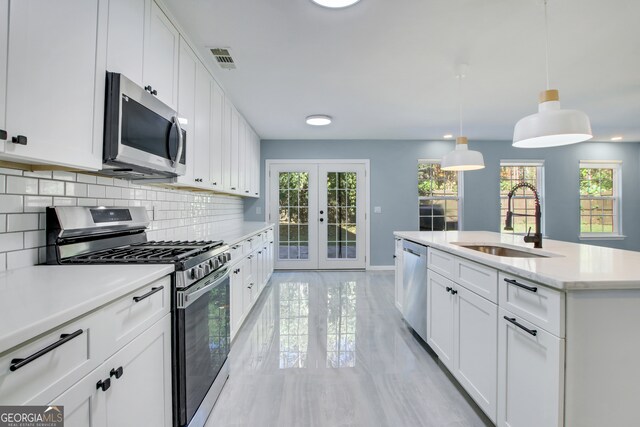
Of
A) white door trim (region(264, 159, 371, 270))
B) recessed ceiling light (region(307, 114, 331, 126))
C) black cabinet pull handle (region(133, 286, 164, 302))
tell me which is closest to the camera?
black cabinet pull handle (region(133, 286, 164, 302))

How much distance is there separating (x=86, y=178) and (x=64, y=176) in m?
0.15

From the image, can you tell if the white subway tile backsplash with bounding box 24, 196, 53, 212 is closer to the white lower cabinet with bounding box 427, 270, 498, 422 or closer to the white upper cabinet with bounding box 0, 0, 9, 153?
the white upper cabinet with bounding box 0, 0, 9, 153

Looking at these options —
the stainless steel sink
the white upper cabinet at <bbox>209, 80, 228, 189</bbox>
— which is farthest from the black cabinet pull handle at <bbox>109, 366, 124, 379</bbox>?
the stainless steel sink

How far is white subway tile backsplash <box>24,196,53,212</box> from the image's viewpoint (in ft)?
4.27

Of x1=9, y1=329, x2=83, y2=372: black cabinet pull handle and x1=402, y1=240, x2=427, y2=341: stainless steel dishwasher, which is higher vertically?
x1=9, y1=329, x2=83, y2=372: black cabinet pull handle

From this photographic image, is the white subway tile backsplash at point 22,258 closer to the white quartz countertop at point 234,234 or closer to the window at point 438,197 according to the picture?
the white quartz countertop at point 234,234

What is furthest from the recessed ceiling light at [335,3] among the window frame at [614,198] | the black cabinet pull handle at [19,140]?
the window frame at [614,198]

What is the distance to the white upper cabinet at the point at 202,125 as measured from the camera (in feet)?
8.26

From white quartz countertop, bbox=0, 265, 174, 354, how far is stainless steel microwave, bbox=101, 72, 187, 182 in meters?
0.52

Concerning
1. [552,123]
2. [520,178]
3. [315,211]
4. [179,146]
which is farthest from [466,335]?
[520,178]

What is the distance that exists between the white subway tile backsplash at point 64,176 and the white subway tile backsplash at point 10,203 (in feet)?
0.71

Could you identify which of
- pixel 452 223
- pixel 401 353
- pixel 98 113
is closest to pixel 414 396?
pixel 401 353

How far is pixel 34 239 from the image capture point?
1.33 metres

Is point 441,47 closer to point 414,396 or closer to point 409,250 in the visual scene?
point 409,250
